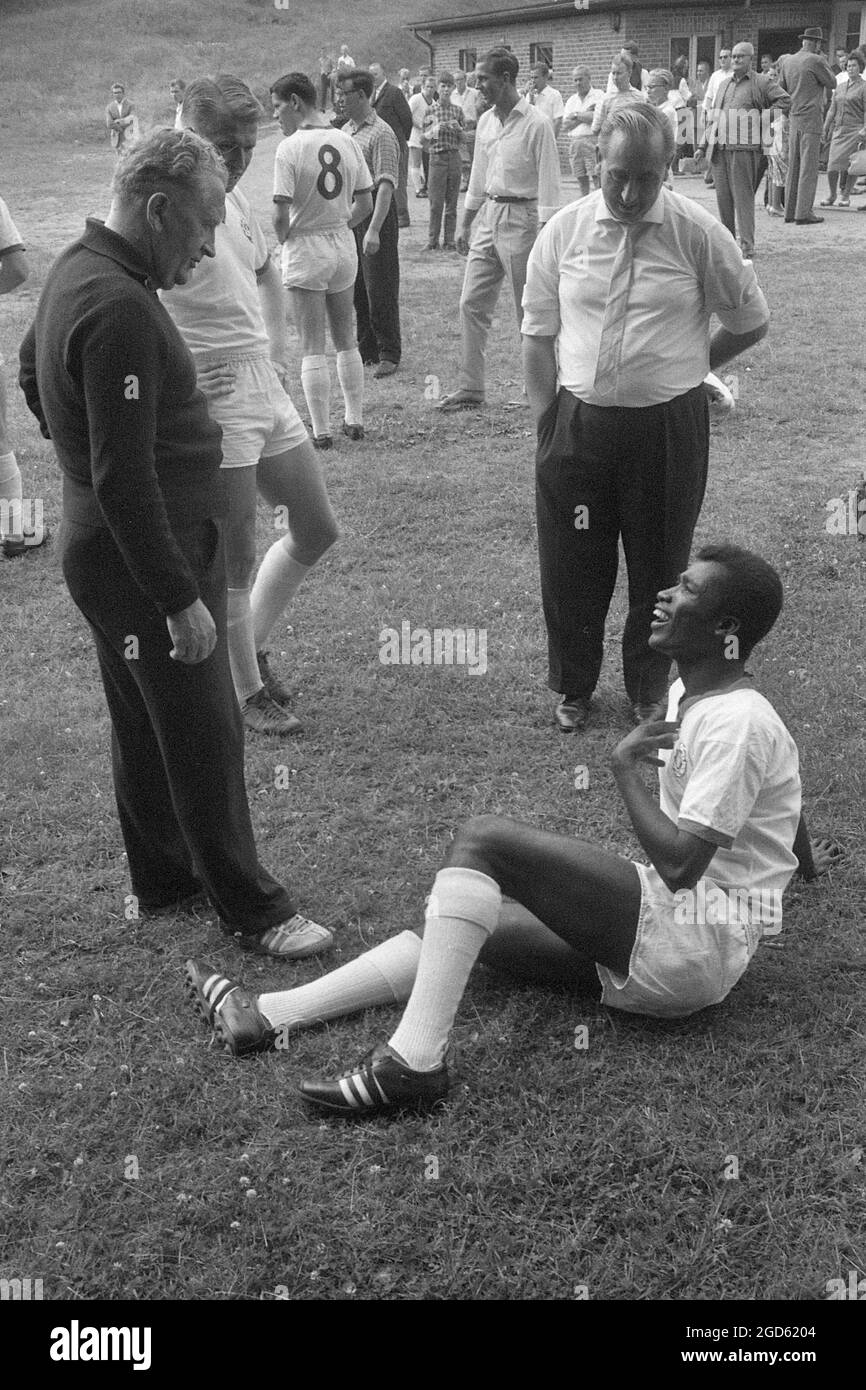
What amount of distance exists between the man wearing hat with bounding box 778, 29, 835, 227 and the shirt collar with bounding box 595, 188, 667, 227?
1451 centimetres

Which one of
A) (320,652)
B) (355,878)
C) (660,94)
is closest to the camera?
(355,878)

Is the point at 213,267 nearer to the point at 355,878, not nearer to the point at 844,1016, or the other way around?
the point at 355,878

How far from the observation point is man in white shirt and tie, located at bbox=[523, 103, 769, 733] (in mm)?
4574

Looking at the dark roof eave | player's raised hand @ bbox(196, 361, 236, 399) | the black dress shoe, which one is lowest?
the black dress shoe

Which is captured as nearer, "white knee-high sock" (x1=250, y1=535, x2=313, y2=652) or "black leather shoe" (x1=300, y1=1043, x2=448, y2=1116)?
"black leather shoe" (x1=300, y1=1043, x2=448, y2=1116)

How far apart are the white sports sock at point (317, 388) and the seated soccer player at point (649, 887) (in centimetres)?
555

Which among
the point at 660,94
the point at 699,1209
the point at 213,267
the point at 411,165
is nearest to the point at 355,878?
the point at 699,1209

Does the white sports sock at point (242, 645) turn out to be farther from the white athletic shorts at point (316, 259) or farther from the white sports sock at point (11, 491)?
the white athletic shorts at point (316, 259)

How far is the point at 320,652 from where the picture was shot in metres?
6.01

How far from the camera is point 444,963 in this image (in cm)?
314

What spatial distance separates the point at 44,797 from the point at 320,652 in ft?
5.18

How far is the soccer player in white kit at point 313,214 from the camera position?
8219 millimetres

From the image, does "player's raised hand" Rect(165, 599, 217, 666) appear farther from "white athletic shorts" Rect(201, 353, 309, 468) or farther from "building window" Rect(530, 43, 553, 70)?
"building window" Rect(530, 43, 553, 70)

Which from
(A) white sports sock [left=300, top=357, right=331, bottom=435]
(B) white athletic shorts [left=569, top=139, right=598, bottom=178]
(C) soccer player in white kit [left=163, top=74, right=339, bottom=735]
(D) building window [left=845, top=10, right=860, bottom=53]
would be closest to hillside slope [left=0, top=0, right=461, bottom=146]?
(D) building window [left=845, top=10, right=860, bottom=53]
